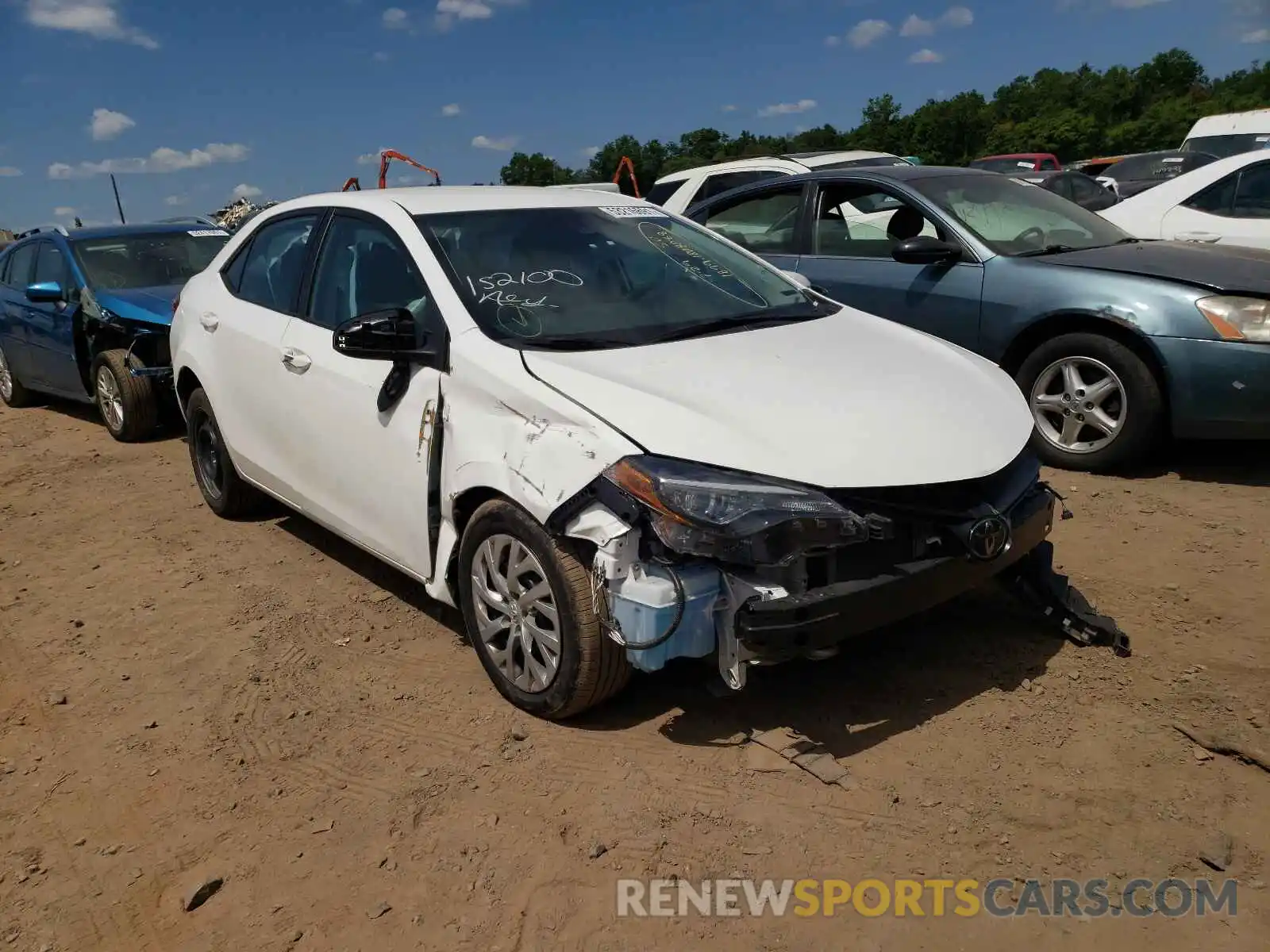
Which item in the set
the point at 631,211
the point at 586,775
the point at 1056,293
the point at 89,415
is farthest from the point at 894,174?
the point at 89,415

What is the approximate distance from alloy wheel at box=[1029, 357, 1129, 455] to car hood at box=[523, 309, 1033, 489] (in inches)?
72.8

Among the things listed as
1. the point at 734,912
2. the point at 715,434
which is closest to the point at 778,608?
the point at 715,434

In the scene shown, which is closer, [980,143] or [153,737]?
[153,737]

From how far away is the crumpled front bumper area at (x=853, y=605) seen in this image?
9.21 feet

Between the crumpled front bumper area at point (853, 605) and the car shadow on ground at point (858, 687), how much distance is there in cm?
41

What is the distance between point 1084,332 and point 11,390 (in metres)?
9.36

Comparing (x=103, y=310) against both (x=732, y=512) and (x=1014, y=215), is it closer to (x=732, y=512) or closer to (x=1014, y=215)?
(x=1014, y=215)

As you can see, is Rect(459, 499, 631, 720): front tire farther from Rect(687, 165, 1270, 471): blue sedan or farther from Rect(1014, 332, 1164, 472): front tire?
Rect(1014, 332, 1164, 472): front tire

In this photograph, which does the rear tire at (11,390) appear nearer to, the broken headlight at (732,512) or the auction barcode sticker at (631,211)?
the auction barcode sticker at (631,211)

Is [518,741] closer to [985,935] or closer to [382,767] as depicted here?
[382,767]

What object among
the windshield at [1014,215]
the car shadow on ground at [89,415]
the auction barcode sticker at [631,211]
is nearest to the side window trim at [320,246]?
the auction barcode sticker at [631,211]

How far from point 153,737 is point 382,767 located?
0.90 metres

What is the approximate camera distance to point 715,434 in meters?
2.93

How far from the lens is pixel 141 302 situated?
303 inches
